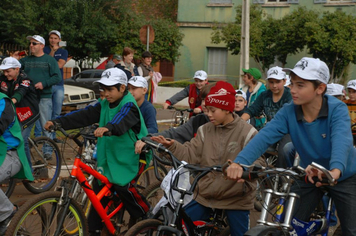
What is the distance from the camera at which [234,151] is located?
4836 millimetres

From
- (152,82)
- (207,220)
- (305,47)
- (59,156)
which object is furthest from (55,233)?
(305,47)

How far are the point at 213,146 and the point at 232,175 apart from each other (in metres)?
1.03

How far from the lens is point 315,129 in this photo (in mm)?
4273

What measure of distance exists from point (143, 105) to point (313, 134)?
3341 millimetres

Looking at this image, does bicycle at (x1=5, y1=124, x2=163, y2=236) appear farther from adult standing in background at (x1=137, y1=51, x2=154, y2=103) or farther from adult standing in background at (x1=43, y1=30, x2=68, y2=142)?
adult standing in background at (x1=137, y1=51, x2=154, y2=103)

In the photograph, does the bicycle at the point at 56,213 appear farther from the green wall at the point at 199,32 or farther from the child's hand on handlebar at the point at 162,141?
Result: the green wall at the point at 199,32

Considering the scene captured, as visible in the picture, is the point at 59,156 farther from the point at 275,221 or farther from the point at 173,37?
the point at 173,37

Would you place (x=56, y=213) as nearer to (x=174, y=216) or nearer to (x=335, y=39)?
(x=174, y=216)

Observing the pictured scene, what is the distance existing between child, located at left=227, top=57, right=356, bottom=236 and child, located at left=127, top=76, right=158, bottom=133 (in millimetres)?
2842

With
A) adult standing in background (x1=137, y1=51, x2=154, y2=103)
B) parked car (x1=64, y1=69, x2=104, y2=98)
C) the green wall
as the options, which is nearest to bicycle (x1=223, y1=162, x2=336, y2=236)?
adult standing in background (x1=137, y1=51, x2=154, y2=103)

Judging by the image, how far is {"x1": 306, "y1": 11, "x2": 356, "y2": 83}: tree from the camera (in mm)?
25188

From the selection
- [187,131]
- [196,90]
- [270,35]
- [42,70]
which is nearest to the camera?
[187,131]

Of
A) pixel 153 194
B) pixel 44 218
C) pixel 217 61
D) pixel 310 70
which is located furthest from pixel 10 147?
pixel 217 61

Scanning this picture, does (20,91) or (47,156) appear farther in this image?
(47,156)
